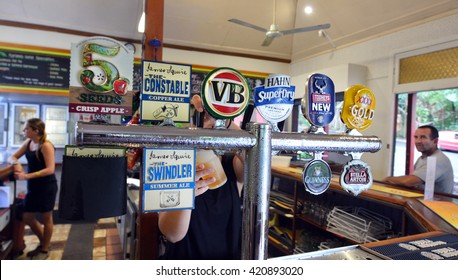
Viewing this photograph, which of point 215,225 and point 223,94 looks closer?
point 223,94

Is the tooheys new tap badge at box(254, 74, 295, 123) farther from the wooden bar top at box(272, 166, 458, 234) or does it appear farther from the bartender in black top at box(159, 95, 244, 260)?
the wooden bar top at box(272, 166, 458, 234)

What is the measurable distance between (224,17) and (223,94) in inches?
181

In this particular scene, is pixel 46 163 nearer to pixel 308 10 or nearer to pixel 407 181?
pixel 407 181

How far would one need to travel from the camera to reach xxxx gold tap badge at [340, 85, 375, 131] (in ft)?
2.15

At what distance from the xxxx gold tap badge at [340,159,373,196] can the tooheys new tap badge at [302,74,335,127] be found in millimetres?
96

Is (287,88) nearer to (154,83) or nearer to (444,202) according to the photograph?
(154,83)

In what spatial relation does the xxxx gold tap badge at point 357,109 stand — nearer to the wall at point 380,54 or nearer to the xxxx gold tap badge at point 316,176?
the xxxx gold tap badge at point 316,176

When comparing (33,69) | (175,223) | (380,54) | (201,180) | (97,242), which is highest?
(380,54)

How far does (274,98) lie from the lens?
559 millimetres

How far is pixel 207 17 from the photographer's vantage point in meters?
4.75

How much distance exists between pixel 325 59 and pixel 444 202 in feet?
12.4

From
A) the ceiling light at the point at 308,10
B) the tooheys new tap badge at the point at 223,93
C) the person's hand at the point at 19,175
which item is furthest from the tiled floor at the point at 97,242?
the ceiling light at the point at 308,10

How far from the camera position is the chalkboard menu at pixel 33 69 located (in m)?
4.41

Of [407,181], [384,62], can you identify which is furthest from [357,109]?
[384,62]
